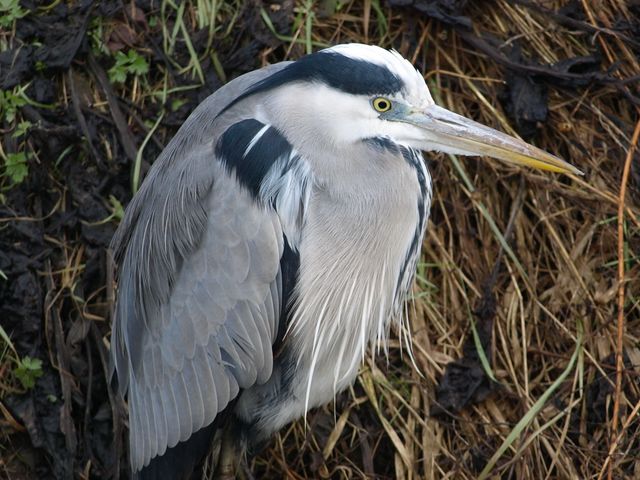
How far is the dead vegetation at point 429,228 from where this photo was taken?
110 inches

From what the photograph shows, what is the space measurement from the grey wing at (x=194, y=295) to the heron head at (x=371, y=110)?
22 cm

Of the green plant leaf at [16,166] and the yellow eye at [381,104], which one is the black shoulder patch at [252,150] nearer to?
the yellow eye at [381,104]

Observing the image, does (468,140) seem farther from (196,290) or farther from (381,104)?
(196,290)

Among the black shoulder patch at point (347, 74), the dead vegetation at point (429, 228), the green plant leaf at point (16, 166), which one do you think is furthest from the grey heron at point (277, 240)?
the green plant leaf at point (16, 166)

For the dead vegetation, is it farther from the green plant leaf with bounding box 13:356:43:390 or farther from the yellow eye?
the yellow eye

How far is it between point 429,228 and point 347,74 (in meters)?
0.93

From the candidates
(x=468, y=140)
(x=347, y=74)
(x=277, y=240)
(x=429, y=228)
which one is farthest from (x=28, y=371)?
(x=468, y=140)

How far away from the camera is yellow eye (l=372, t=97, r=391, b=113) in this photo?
7.00 feet

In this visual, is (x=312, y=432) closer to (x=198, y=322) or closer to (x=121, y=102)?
(x=198, y=322)

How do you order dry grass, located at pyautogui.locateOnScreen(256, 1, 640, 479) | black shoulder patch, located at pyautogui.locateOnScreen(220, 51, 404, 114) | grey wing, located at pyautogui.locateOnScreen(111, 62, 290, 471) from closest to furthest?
black shoulder patch, located at pyautogui.locateOnScreen(220, 51, 404, 114) < grey wing, located at pyautogui.locateOnScreen(111, 62, 290, 471) < dry grass, located at pyautogui.locateOnScreen(256, 1, 640, 479)

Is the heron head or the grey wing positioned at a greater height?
the heron head

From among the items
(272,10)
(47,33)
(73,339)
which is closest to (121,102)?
(47,33)

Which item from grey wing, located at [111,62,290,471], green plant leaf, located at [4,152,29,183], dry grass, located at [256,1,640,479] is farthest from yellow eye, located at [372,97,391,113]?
green plant leaf, located at [4,152,29,183]

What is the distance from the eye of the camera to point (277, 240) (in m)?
2.19
